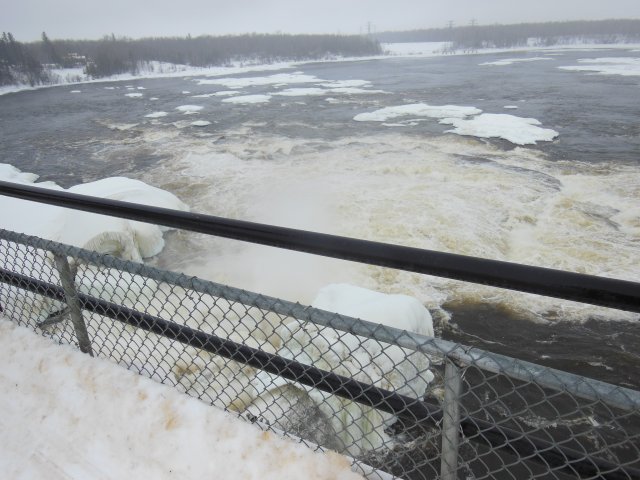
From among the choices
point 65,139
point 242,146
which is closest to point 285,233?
point 242,146

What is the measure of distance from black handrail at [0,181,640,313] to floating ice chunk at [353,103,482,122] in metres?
18.4

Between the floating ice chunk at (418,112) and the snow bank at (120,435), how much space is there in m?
18.3

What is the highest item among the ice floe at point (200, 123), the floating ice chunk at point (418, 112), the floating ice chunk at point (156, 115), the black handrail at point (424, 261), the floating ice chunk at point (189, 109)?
the black handrail at point (424, 261)

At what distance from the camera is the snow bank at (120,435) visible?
2.07 m

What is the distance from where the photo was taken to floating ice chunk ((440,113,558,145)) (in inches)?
609

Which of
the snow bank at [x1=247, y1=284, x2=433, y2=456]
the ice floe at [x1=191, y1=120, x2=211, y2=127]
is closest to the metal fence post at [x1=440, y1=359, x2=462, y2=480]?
the snow bank at [x1=247, y1=284, x2=433, y2=456]

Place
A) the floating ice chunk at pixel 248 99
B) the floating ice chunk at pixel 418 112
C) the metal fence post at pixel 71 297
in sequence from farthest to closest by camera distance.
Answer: the floating ice chunk at pixel 248 99 → the floating ice chunk at pixel 418 112 → the metal fence post at pixel 71 297

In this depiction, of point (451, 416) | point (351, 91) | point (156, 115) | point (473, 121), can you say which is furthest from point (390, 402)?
point (351, 91)

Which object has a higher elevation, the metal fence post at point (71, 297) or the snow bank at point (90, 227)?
the metal fence post at point (71, 297)

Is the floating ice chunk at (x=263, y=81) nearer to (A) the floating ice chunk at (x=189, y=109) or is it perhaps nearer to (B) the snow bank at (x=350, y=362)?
(A) the floating ice chunk at (x=189, y=109)

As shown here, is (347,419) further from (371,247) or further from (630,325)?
(630,325)

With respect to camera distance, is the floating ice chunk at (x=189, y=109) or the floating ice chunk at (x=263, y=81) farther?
the floating ice chunk at (x=263, y=81)

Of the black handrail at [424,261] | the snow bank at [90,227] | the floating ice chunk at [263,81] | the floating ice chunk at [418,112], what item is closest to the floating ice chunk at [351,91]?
A: the floating ice chunk at [418,112]

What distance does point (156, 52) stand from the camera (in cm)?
9069
